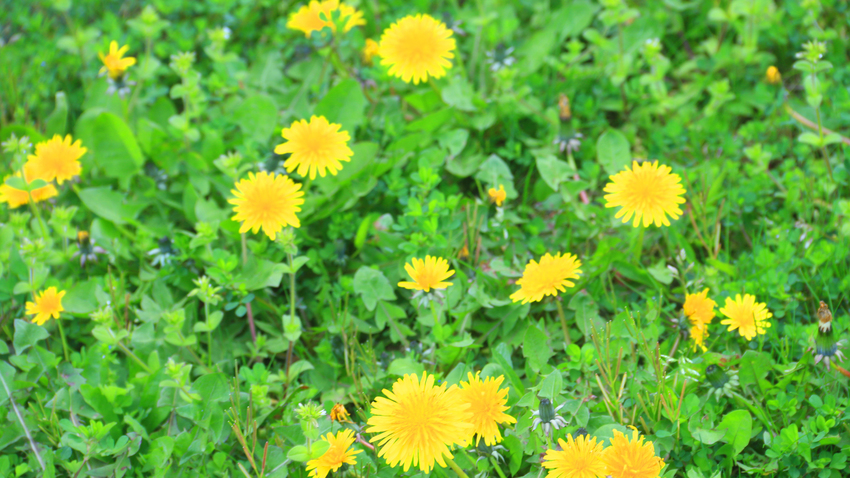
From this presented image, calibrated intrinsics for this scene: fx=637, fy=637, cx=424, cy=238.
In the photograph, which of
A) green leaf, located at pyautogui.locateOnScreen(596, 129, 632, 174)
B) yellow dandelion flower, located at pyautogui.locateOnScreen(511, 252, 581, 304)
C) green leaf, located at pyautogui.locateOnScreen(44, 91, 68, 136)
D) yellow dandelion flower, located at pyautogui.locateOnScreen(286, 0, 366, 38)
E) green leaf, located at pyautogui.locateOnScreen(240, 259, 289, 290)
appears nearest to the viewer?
yellow dandelion flower, located at pyautogui.locateOnScreen(511, 252, 581, 304)

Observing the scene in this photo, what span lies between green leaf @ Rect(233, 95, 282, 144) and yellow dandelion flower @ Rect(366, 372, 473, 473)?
1554 millimetres

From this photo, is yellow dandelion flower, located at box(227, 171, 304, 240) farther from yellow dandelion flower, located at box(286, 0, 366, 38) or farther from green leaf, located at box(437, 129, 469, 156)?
yellow dandelion flower, located at box(286, 0, 366, 38)

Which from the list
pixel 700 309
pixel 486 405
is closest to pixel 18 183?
pixel 486 405

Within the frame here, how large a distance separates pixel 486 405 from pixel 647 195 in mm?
794

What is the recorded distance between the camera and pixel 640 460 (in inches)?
58.8

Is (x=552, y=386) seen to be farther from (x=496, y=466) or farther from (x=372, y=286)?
(x=372, y=286)

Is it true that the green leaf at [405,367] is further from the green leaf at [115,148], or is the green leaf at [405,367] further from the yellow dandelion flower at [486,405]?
the green leaf at [115,148]

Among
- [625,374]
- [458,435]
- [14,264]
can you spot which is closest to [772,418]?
[625,374]

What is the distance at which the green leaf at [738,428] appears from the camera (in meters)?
1.72

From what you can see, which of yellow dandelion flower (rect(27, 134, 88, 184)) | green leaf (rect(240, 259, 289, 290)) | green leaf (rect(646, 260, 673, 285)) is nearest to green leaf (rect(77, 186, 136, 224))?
yellow dandelion flower (rect(27, 134, 88, 184))

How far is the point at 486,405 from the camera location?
5.38ft

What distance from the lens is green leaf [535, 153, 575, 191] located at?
248 centimetres

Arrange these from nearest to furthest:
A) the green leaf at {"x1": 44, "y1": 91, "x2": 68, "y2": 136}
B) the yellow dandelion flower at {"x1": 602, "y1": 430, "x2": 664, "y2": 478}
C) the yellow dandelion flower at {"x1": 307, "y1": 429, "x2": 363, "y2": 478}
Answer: the yellow dandelion flower at {"x1": 602, "y1": 430, "x2": 664, "y2": 478} → the yellow dandelion flower at {"x1": 307, "y1": 429, "x2": 363, "y2": 478} → the green leaf at {"x1": 44, "y1": 91, "x2": 68, "y2": 136}

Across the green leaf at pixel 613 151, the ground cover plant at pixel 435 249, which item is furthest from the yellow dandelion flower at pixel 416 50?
the green leaf at pixel 613 151
